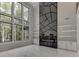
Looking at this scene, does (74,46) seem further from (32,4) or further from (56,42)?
(32,4)

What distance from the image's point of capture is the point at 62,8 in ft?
25.0

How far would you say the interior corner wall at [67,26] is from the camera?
22.6 ft

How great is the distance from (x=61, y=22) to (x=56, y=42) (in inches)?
67.8

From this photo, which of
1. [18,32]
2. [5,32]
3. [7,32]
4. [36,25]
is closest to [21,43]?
[18,32]

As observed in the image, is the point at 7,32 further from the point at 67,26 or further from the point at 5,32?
the point at 67,26

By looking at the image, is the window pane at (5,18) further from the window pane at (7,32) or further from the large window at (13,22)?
the window pane at (7,32)

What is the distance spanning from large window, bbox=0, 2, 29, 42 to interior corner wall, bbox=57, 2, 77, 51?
139 inches

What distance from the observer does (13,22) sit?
7.84 metres

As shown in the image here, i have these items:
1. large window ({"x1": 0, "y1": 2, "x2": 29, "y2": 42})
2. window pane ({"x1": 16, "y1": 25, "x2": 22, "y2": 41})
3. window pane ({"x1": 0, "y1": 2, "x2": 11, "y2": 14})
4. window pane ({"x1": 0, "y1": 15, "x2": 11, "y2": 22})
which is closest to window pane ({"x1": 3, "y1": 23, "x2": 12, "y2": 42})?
large window ({"x1": 0, "y1": 2, "x2": 29, "y2": 42})

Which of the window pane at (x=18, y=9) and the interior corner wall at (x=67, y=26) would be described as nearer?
the interior corner wall at (x=67, y=26)

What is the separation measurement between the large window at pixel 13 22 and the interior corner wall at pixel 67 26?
Answer: 11.6 ft

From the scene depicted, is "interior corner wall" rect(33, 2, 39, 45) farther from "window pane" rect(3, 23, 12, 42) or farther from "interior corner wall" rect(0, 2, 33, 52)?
"window pane" rect(3, 23, 12, 42)

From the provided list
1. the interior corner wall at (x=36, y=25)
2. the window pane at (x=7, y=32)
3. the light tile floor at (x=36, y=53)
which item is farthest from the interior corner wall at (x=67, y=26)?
the window pane at (x=7, y=32)

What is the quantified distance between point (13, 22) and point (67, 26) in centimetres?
425
